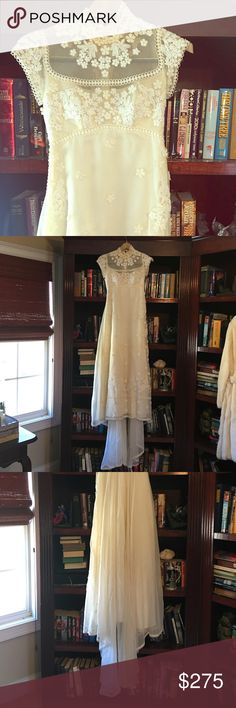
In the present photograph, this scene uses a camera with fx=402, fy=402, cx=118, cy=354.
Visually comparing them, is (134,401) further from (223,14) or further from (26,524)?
(223,14)

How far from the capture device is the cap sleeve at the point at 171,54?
0.77 meters

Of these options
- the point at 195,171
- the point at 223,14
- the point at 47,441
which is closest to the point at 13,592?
the point at 47,441

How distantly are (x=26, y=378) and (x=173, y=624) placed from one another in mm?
532

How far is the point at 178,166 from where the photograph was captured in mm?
807

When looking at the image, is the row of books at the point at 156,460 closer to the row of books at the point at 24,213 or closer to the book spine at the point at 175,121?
the row of books at the point at 24,213

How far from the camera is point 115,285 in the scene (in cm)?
61

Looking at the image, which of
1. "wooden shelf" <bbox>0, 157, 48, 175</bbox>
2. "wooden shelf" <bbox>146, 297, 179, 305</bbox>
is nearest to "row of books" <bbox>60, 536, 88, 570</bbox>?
"wooden shelf" <bbox>146, 297, 179, 305</bbox>

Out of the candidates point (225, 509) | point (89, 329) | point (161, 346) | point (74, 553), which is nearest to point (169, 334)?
point (161, 346)

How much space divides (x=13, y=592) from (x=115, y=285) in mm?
594

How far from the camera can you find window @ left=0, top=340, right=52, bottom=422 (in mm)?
615

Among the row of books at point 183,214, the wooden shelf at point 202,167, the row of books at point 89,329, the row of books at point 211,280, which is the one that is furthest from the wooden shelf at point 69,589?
the wooden shelf at point 202,167

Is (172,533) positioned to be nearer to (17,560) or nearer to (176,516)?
(176,516)

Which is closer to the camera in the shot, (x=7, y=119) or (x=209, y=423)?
(x=209, y=423)

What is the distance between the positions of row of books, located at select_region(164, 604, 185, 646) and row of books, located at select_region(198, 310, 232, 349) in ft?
1.61
